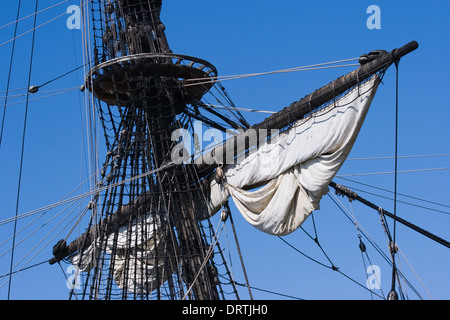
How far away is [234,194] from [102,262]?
344 cm

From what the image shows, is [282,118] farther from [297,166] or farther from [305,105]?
[297,166]

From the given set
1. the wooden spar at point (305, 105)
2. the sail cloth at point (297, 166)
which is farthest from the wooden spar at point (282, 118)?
the sail cloth at point (297, 166)

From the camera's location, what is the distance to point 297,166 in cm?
2211

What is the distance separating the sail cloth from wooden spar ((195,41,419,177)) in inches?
7.7

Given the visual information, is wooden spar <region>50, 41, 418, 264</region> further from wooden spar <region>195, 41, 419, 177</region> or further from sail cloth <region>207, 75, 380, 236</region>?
sail cloth <region>207, 75, 380, 236</region>

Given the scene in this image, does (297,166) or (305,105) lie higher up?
(305,105)

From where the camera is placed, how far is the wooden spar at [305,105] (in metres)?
20.5

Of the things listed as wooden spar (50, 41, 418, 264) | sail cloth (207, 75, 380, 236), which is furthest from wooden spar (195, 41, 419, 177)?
sail cloth (207, 75, 380, 236)

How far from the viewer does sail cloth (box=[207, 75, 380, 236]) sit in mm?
21062

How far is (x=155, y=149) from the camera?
24.7 m

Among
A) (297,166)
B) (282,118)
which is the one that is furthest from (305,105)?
(297,166)

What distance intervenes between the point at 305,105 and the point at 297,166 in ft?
4.43
